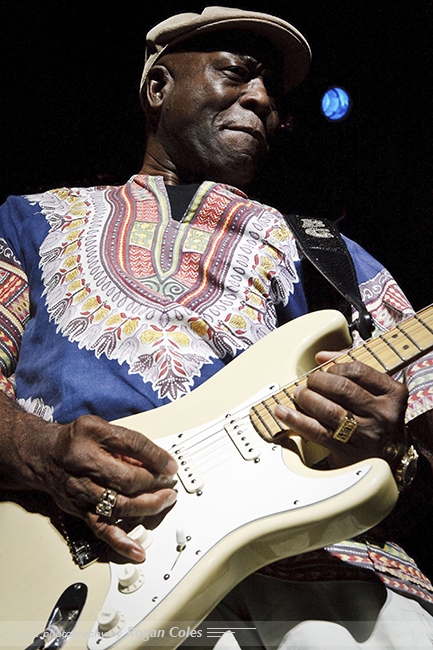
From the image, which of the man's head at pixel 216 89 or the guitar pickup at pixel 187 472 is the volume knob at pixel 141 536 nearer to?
the guitar pickup at pixel 187 472

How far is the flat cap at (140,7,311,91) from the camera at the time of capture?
1.76 meters

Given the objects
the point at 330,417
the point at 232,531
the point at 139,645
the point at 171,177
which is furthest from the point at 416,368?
the point at 171,177

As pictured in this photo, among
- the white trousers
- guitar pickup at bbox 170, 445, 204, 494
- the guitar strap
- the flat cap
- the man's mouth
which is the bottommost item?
the white trousers

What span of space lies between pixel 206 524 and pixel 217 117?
1.39m

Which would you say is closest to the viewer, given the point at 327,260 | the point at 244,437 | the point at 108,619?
the point at 108,619

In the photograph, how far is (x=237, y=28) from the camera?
5.86 feet

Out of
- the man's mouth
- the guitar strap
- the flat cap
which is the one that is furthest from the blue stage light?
the guitar strap

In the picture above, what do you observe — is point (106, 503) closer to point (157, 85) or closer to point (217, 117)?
point (217, 117)

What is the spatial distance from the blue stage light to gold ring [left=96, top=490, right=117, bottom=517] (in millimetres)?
2013

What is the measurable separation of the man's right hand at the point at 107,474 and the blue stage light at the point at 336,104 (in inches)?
75.6

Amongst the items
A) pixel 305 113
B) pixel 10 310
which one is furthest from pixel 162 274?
pixel 305 113

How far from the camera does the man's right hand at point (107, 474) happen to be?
79 cm

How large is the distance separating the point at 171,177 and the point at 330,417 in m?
1.20

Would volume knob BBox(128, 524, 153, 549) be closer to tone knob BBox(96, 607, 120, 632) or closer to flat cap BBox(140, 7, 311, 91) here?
tone knob BBox(96, 607, 120, 632)
